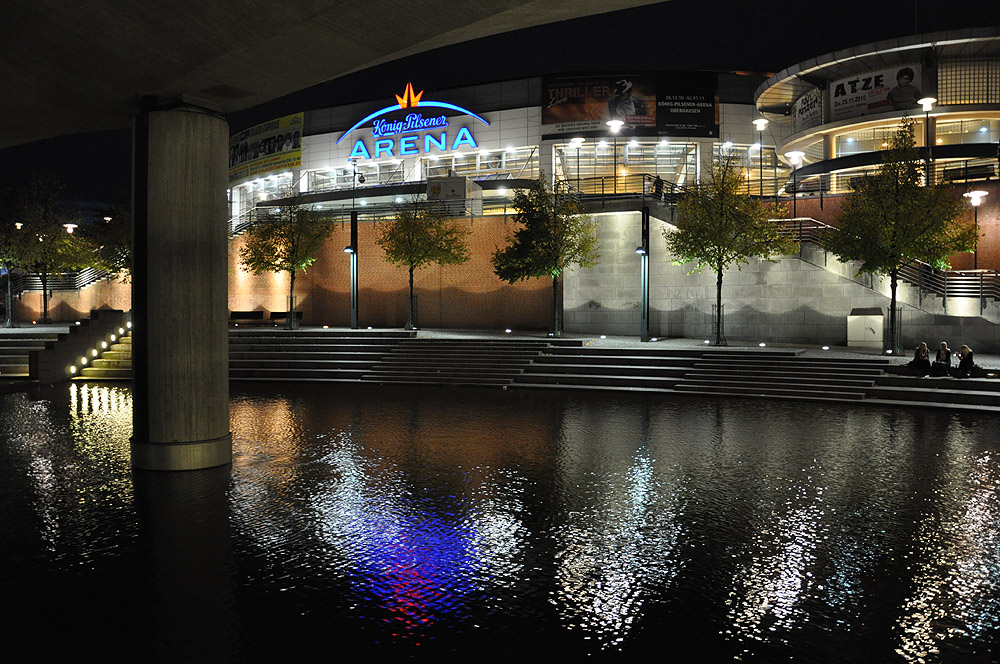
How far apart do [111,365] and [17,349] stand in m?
3.87

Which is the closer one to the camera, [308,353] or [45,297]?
[308,353]

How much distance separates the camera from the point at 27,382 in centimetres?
2130

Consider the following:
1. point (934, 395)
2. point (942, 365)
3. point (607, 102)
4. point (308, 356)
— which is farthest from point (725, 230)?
point (607, 102)

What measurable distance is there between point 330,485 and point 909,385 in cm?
1450

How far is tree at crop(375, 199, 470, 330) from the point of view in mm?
30312

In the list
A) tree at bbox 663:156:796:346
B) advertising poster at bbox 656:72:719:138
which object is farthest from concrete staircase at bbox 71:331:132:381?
advertising poster at bbox 656:72:719:138

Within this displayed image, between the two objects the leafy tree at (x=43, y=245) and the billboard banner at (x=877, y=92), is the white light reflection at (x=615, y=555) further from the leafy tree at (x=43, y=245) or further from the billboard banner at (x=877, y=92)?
the leafy tree at (x=43, y=245)

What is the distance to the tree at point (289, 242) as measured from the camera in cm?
3195

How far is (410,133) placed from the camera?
151 ft

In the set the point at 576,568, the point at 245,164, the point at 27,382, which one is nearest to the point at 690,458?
the point at 576,568

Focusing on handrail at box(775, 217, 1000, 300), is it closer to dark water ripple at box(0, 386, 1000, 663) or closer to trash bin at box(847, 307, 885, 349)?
trash bin at box(847, 307, 885, 349)

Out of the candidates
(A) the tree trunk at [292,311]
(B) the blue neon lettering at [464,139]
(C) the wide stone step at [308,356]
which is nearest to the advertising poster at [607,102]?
(B) the blue neon lettering at [464,139]

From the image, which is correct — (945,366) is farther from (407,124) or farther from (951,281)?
(407,124)

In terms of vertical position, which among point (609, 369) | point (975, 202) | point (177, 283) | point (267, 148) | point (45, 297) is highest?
point (267, 148)
